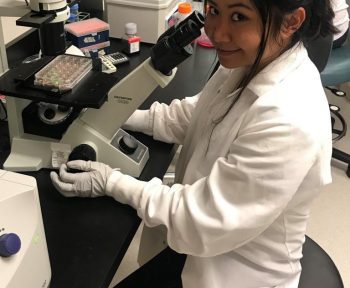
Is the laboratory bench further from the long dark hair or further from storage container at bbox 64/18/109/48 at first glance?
storage container at bbox 64/18/109/48

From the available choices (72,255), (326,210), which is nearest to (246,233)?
(72,255)

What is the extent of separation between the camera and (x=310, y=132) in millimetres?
835

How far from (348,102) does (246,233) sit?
102 inches

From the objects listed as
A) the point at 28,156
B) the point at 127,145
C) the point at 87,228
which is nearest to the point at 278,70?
the point at 127,145

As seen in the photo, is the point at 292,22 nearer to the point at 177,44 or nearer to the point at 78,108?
the point at 177,44

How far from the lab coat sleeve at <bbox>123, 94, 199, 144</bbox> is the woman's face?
12.8 inches

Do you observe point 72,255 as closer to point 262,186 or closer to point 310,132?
point 262,186

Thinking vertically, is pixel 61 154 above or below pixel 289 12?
below

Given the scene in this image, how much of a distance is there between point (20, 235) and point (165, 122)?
2.11 feet

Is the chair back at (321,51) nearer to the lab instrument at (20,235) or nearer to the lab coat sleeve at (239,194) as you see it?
the lab coat sleeve at (239,194)

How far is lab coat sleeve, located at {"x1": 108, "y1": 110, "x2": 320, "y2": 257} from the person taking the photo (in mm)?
836

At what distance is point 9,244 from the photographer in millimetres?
639

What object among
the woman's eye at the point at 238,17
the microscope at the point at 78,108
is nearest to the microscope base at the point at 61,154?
the microscope at the point at 78,108

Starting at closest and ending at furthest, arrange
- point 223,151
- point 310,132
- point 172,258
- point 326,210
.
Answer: point 310,132 → point 223,151 → point 172,258 → point 326,210
